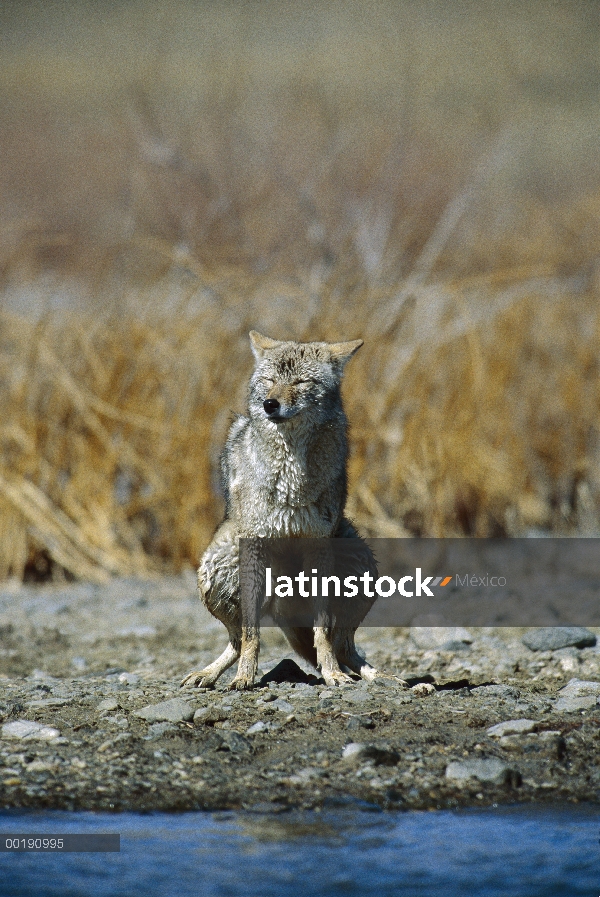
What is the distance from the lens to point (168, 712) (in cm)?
484

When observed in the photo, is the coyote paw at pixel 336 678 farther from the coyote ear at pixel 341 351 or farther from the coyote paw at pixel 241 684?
the coyote ear at pixel 341 351

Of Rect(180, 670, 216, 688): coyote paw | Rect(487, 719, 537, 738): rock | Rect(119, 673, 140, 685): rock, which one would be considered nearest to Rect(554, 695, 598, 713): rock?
Rect(487, 719, 537, 738): rock

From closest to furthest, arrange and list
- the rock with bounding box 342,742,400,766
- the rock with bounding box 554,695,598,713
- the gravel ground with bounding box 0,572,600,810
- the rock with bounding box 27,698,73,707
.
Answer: the gravel ground with bounding box 0,572,600,810
the rock with bounding box 342,742,400,766
the rock with bounding box 554,695,598,713
the rock with bounding box 27,698,73,707

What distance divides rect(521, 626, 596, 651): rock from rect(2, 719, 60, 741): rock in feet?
8.49

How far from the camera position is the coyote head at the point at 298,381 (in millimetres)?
5055

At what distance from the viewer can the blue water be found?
3.63m

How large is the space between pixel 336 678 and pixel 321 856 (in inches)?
58.9

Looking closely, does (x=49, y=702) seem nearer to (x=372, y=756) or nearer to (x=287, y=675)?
(x=287, y=675)

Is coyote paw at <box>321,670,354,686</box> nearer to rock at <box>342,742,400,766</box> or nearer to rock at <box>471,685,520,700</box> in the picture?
rock at <box>471,685,520,700</box>

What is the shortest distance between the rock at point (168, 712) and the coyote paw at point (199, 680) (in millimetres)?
359

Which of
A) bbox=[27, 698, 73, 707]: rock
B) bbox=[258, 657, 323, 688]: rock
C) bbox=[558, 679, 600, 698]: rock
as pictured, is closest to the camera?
bbox=[27, 698, 73, 707]: rock

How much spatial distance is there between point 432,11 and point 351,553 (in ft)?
77.1

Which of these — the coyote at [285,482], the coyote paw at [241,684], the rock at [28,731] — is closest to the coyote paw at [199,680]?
the coyote at [285,482]

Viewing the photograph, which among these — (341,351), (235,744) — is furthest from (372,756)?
(341,351)
